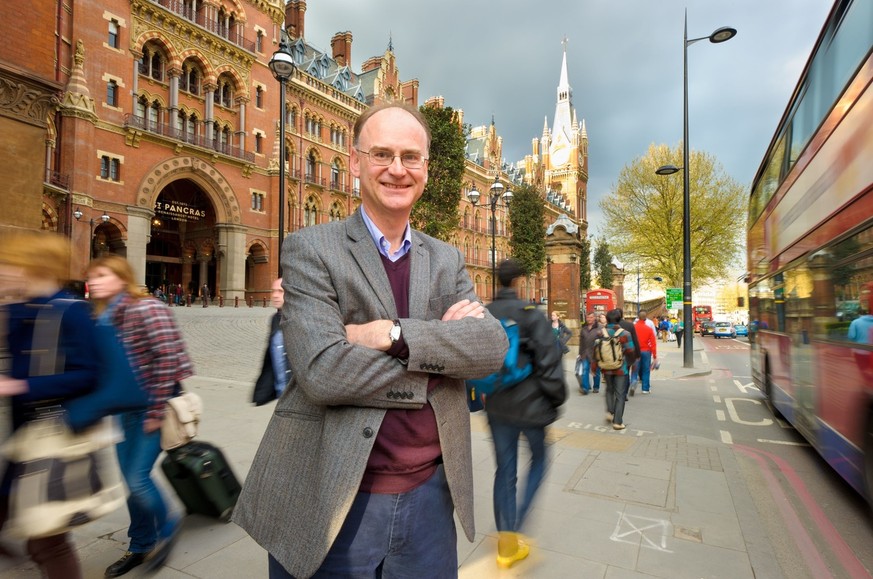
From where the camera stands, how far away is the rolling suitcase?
340cm

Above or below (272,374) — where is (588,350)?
below

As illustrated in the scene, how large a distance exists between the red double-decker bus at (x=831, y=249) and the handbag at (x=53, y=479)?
17.6 feet

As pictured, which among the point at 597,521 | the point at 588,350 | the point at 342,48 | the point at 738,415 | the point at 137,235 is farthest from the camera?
the point at 342,48

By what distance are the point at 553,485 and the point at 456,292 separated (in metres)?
3.67

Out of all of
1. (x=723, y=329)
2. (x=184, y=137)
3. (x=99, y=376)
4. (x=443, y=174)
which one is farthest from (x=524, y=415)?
(x=723, y=329)

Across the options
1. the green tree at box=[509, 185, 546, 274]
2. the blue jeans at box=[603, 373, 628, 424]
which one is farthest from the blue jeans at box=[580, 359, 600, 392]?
the green tree at box=[509, 185, 546, 274]

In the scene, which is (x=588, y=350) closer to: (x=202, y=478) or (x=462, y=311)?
(x=202, y=478)

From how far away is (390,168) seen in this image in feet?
5.12

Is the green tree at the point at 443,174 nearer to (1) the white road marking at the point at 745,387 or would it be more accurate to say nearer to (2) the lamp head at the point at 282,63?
(1) the white road marking at the point at 745,387

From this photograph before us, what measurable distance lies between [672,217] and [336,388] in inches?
1472

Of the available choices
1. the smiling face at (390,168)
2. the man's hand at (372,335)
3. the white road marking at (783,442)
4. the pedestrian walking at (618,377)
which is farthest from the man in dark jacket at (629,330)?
the man's hand at (372,335)

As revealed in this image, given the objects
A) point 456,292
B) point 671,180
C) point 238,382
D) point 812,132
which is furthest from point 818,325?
point 671,180

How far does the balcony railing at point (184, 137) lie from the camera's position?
26.1m

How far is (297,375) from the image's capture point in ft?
4.48
